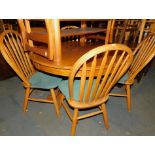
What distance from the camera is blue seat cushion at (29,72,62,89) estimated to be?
1.44 m

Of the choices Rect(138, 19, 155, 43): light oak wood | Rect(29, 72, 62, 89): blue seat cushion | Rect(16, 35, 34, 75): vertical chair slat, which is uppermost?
Rect(138, 19, 155, 43): light oak wood

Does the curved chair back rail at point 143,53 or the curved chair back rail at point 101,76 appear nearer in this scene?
the curved chair back rail at point 101,76

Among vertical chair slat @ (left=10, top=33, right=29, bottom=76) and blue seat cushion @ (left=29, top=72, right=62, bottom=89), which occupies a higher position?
vertical chair slat @ (left=10, top=33, right=29, bottom=76)

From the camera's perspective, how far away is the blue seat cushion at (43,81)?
56.5 inches

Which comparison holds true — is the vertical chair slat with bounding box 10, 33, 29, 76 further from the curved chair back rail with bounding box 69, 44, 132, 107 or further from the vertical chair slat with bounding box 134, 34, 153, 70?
the vertical chair slat with bounding box 134, 34, 153, 70

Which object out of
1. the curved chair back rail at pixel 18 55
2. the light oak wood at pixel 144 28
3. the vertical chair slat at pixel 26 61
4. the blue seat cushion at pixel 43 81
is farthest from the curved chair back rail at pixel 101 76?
the light oak wood at pixel 144 28

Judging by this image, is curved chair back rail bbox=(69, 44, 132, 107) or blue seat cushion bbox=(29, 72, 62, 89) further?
blue seat cushion bbox=(29, 72, 62, 89)

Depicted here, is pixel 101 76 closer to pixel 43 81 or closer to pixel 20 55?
pixel 43 81

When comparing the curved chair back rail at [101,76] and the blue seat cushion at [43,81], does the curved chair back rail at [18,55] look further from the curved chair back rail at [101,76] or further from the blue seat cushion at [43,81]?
the curved chair back rail at [101,76]

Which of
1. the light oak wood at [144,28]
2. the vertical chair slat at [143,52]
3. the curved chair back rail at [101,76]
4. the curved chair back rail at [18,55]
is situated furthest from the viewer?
the light oak wood at [144,28]

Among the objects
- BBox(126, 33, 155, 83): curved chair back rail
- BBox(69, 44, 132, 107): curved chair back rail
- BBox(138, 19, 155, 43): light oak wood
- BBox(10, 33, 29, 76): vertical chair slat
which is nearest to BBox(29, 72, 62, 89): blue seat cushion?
BBox(10, 33, 29, 76): vertical chair slat

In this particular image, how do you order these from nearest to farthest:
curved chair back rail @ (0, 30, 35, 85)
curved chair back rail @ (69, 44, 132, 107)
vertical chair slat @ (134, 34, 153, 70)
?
curved chair back rail @ (69, 44, 132, 107)
curved chair back rail @ (0, 30, 35, 85)
vertical chair slat @ (134, 34, 153, 70)
